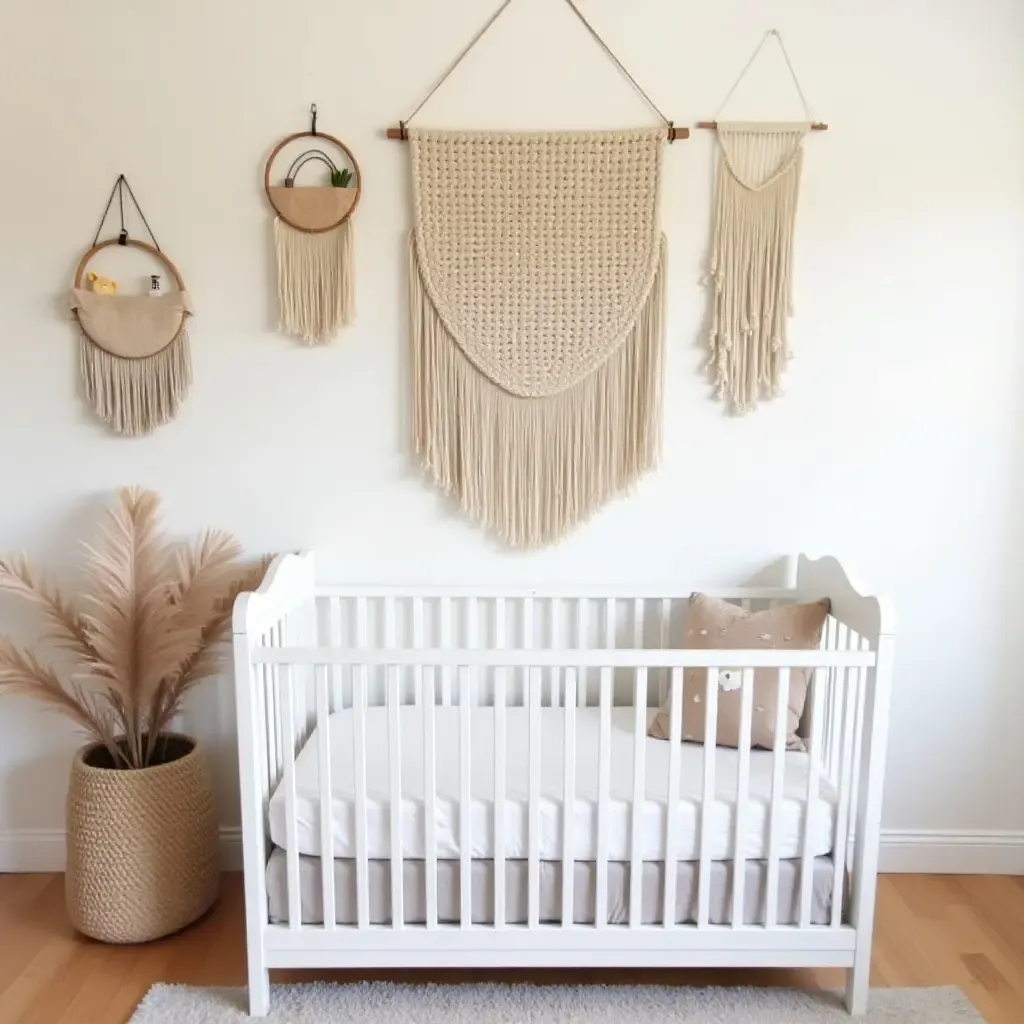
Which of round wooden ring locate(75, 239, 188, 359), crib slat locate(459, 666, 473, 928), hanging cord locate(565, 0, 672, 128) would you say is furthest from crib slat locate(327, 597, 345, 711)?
hanging cord locate(565, 0, 672, 128)

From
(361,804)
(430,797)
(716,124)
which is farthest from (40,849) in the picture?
(716,124)

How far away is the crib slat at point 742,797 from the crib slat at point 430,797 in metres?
0.60

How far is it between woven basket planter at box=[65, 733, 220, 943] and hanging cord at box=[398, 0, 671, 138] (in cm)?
163

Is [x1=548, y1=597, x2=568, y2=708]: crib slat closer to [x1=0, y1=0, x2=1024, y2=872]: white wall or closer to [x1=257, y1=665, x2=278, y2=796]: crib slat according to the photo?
[x1=0, y1=0, x2=1024, y2=872]: white wall

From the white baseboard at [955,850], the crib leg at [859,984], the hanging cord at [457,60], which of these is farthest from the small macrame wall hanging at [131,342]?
the white baseboard at [955,850]

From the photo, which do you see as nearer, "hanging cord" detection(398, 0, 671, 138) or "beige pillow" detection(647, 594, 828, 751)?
"beige pillow" detection(647, 594, 828, 751)

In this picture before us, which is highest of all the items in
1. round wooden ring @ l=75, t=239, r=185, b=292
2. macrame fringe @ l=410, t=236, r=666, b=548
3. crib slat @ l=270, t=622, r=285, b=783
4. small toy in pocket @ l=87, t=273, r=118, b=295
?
round wooden ring @ l=75, t=239, r=185, b=292

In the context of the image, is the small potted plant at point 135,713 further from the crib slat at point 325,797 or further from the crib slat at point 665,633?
the crib slat at point 665,633

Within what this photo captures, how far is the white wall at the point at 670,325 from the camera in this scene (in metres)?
2.15

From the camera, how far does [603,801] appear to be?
1.76 meters

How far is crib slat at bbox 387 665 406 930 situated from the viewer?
5.58 ft

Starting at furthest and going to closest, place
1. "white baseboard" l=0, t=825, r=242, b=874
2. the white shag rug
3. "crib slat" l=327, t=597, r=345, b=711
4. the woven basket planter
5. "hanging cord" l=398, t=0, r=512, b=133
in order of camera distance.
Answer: "white baseboard" l=0, t=825, r=242, b=874, "crib slat" l=327, t=597, r=345, b=711, "hanging cord" l=398, t=0, r=512, b=133, the woven basket planter, the white shag rug

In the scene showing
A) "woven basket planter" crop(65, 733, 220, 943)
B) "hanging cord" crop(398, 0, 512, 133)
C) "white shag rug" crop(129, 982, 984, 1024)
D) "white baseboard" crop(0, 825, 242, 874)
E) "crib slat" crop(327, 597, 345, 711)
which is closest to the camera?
"white shag rug" crop(129, 982, 984, 1024)

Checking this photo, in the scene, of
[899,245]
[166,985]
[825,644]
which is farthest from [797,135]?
[166,985]
